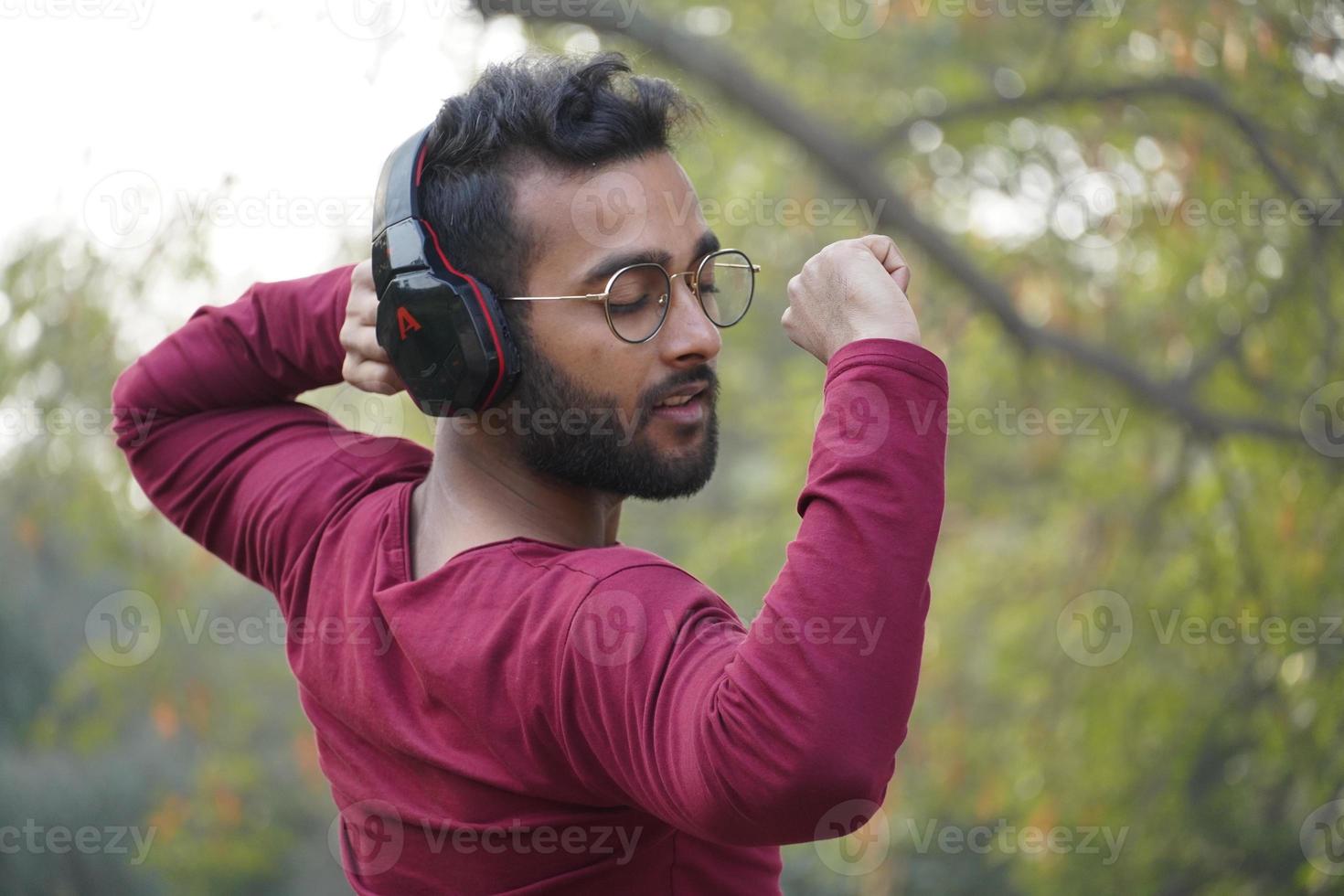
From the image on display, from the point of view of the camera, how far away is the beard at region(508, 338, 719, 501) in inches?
59.2

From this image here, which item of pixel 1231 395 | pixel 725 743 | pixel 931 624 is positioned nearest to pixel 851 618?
pixel 725 743

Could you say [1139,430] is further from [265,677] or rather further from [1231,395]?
[265,677]

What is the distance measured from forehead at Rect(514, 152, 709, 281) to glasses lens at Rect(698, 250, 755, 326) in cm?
10

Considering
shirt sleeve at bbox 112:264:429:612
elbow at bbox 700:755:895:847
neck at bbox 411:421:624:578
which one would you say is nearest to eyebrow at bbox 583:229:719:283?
neck at bbox 411:421:624:578

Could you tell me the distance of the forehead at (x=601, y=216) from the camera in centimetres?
150

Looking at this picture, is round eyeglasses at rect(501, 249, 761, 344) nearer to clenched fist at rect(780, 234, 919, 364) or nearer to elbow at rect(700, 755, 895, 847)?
clenched fist at rect(780, 234, 919, 364)

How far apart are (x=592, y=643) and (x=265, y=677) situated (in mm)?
6730

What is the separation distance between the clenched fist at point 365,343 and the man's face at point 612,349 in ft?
0.78

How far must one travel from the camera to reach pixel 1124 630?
16.9ft

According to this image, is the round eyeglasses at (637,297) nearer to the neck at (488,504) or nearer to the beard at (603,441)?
the beard at (603,441)

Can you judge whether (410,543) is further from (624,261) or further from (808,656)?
(808,656)

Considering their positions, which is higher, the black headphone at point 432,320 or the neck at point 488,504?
the black headphone at point 432,320

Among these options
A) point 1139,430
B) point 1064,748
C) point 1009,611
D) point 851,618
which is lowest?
point 1064,748

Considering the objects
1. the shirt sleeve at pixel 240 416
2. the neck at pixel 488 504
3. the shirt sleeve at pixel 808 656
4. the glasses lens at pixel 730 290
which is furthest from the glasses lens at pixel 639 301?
the shirt sleeve at pixel 240 416
